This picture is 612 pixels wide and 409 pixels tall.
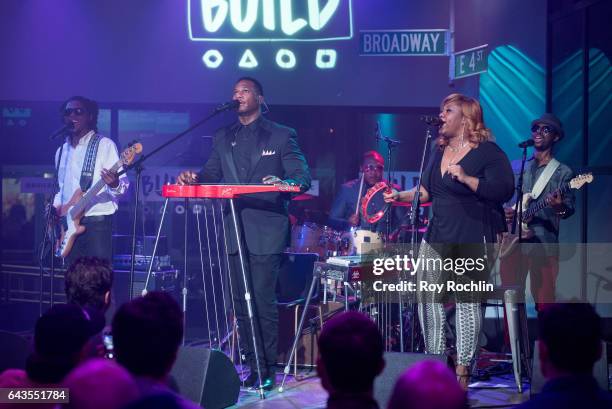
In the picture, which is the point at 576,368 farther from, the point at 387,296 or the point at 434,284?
the point at 387,296

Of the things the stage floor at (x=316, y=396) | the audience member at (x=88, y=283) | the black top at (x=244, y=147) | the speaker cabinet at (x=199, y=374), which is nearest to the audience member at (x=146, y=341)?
the audience member at (x=88, y=283)

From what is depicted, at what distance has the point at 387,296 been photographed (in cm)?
758

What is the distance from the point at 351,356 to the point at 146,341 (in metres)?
0.72

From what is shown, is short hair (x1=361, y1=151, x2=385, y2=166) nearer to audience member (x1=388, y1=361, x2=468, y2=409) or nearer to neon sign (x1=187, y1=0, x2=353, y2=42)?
neon sign (x1=187, y1=0, x2=353, y2=42)

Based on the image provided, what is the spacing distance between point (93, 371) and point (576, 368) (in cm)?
165

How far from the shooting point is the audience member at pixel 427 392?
96.7 inches

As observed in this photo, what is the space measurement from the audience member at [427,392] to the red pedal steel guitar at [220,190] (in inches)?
154

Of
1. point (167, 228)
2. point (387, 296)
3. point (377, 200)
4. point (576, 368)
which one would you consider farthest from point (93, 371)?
point (167, 228)

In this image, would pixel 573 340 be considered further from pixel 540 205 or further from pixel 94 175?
pixel 94 175

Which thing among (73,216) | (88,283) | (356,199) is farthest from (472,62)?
(88,283)

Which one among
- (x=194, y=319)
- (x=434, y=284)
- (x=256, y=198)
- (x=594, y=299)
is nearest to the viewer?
(x=434, y=284)

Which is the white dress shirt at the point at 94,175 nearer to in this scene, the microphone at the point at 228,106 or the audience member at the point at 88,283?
the microphone at the point at 228,106

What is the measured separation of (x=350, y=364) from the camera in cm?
277

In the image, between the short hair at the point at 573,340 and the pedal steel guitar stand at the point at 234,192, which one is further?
the pedal steel guitar stand at the point at 234,192
